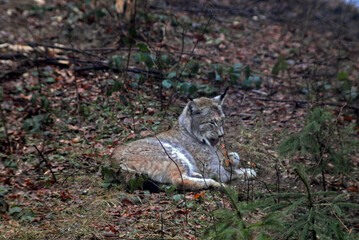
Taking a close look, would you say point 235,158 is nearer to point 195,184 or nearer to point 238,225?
point 195,184

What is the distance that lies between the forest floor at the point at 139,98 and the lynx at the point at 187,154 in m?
0.25

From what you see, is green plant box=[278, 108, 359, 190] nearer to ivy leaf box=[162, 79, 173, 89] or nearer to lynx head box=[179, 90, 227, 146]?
lynx head box=[179, 90, 227, 146]

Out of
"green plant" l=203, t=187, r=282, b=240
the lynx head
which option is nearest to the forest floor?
→ "green plant" l=203, t=187, r=282, b=240

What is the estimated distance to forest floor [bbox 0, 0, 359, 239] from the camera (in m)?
4.78

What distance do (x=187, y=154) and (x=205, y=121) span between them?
606 millimetres

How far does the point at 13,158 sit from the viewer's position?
6523 millimetres

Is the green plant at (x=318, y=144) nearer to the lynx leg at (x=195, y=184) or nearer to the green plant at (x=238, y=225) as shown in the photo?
the lynx leg at (x=195, y=184)

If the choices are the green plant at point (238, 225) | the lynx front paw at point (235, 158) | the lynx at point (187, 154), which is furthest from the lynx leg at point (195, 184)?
the green plant at point (238, 225)

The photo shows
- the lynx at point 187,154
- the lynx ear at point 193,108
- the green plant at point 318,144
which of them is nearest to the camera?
the lynx at point 187,154

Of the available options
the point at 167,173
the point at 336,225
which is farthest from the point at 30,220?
the point at 336,225

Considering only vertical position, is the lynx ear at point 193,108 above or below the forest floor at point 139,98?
above

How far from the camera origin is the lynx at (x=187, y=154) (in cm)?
540

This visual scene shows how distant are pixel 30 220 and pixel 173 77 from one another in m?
4.35

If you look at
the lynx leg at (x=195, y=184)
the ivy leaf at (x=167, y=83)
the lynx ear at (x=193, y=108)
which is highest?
the lynx ear at (x=193, y=108)
